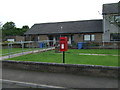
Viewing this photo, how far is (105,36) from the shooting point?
1917 cm

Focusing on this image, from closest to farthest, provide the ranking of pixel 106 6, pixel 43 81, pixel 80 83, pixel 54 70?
pixel 80 83 → pixel 43 81 → pixel 54 70 → pixel 106 6

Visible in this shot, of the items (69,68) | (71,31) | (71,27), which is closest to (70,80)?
(69,68)

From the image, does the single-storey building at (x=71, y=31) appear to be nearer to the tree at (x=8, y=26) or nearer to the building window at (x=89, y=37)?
the building window at (x=89, y=37)

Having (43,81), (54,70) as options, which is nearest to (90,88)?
(43,81)

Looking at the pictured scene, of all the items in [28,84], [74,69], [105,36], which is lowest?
[28,84]

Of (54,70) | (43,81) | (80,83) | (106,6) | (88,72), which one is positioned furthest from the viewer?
(106,6)

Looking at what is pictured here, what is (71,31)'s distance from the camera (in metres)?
21.4

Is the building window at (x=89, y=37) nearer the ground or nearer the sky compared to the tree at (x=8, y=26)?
nearer the ground

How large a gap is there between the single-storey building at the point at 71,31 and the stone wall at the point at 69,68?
574 inches

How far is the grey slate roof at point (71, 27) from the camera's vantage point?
20766 millimetres

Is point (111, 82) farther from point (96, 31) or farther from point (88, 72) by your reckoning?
point (96, 31)

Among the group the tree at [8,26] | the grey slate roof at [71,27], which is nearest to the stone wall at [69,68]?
the grey slate roof at [71,27]

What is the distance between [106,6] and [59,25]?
969 cm

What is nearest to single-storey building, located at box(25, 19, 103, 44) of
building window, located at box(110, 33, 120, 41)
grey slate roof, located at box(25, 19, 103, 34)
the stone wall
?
grey slate roof, located at box(25, 19, 103, 34)
